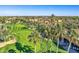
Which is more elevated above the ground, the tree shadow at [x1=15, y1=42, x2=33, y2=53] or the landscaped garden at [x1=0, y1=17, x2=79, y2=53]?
the landscaped garden at [x1=0, y1=17, x2=79, y2=53]

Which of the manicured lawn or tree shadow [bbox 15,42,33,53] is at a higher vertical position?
the manicured lawn

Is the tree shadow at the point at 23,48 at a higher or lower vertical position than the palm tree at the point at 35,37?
lower

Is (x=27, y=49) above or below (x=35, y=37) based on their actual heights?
below

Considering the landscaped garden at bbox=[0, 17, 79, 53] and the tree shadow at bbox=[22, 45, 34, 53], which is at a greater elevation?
the landscaped garden at bbox=[0, 17, 79, 53]

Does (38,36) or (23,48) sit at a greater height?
(38,36)

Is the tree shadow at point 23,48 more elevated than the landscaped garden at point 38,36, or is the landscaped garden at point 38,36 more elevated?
the landscaped garden at point 38,36

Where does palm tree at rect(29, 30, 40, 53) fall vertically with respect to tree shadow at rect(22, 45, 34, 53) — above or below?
above

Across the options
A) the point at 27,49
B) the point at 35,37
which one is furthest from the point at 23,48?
the point at 35,37

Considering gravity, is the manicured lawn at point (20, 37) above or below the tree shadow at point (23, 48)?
above

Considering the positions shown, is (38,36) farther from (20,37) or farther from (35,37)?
(20,37)

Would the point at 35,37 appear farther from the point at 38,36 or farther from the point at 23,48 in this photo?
the point at 23,48
